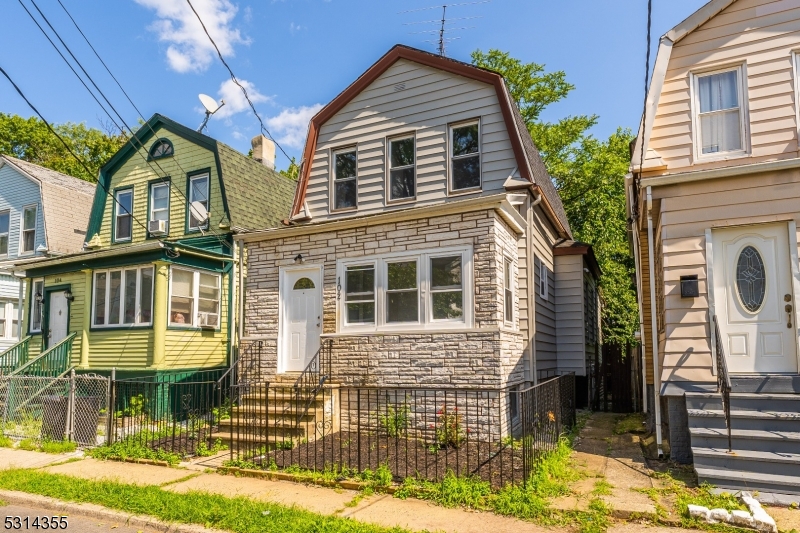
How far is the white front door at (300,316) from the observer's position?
11.0 m

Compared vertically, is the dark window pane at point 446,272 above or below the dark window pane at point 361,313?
above

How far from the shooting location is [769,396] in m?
7.05

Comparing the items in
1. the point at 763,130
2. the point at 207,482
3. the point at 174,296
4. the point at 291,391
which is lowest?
the point at 207,482

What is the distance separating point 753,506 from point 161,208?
15571mm

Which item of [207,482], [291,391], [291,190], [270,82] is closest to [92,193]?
[291,190]

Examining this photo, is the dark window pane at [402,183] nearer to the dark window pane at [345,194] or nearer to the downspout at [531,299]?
the dark window pane at [345,194]

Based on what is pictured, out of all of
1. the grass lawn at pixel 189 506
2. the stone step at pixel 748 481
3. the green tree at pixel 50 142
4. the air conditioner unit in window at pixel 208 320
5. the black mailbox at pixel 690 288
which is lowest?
the grass lawn at pixel 189 506

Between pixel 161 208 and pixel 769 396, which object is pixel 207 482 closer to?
pixel 769 396

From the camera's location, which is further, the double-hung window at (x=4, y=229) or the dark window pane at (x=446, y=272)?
the double-hung window at (x=4, y=229)

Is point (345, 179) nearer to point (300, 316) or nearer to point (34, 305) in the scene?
point (300, 316)

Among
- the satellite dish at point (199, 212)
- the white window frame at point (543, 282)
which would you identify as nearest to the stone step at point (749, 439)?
the white window frame at point (543, 282)

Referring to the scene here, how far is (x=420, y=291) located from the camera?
9969mm

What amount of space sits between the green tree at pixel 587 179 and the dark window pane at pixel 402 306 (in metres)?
14.4

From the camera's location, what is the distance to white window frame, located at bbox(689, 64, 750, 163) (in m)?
8.32
